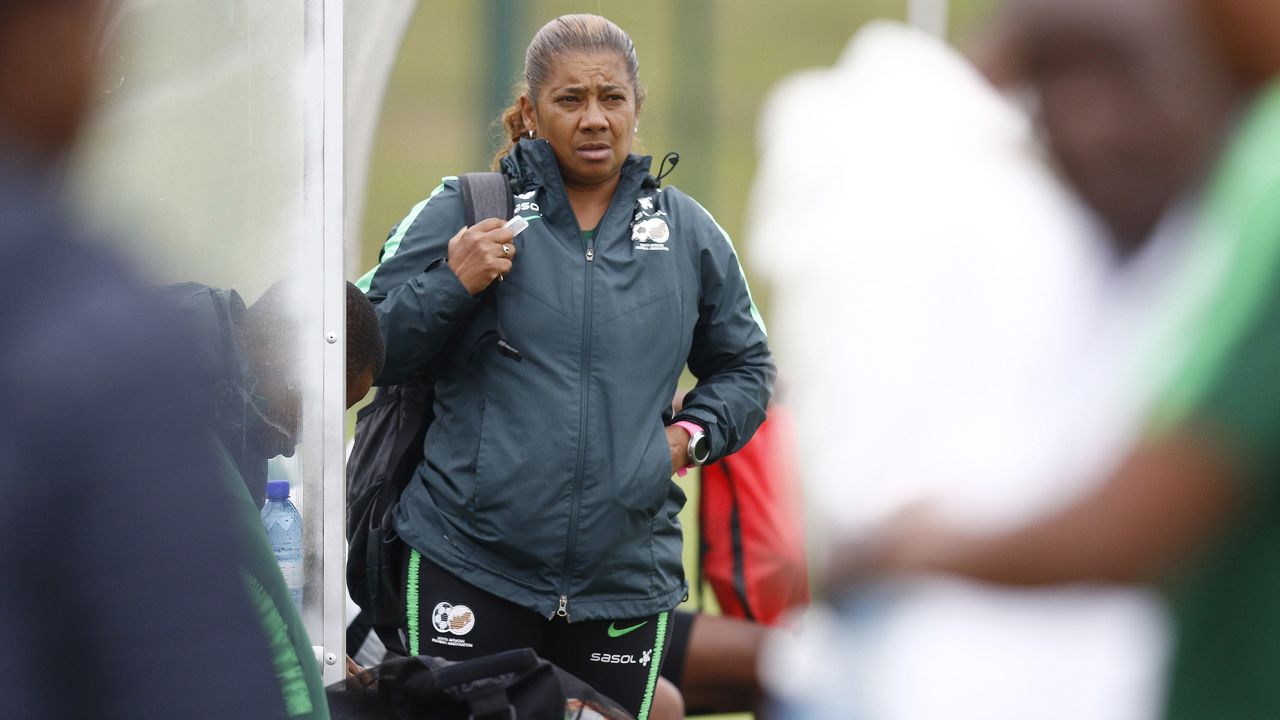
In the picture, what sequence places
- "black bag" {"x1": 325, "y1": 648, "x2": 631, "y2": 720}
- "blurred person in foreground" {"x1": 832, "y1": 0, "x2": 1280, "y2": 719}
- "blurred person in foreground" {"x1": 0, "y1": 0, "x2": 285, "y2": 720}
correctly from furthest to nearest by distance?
1. "black bag" {"x1": 325, "y1": 648, "x2": 631, "y2": 720}
2. "blurred person in foreground" {"x1": 0, "y1": 0, "x2": 285, "y2": 720}
3. "blurred person in foreground" {"x1": 832, "y1": 0, "x2": 1280, "y2": 719}

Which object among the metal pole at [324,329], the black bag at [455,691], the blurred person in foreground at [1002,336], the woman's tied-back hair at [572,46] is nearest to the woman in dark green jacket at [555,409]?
the woman's tied-back hair at [572,46]

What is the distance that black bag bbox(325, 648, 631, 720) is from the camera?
2547 mm

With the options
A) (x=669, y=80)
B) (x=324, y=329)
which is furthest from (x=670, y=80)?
(x=324, y=329)

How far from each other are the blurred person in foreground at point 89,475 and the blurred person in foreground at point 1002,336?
37 centimetres

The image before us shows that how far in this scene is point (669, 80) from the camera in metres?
17.0

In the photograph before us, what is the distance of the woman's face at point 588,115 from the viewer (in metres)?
3.40

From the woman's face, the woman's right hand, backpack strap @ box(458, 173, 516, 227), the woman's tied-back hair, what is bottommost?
the woman's right hand

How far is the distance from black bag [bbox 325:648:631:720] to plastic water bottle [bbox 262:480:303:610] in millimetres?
397

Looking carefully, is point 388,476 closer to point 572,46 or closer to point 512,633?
point 512,633

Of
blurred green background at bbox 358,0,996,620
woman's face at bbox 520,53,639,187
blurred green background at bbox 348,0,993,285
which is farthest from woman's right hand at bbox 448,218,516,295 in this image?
blurred green background at bbox 348,0,993,285

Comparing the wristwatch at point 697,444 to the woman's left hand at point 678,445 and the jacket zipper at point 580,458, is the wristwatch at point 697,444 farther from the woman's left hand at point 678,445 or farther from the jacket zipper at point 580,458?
Answer: the jacket zipper at point 580,458

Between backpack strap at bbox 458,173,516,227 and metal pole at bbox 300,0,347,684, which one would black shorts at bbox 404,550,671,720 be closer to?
metal pole at bbox 300,0,347,684

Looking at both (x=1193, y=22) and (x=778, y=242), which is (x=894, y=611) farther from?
(x=1193, y=22)

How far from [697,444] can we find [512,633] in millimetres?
548
